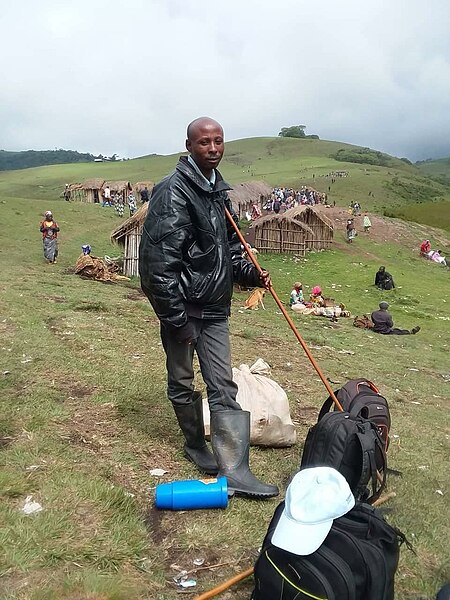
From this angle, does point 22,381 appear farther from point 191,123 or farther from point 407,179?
point 407,179

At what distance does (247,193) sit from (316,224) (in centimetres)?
1173

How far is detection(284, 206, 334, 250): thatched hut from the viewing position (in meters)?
28.5

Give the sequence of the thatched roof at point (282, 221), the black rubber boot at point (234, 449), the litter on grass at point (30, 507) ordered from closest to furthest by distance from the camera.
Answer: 1. the litter on grass at point (30, 507)
2. the black rubber boot at point (234, 449)
3. the thatched roof at point (282, 221)

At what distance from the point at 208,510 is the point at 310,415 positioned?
234 cm

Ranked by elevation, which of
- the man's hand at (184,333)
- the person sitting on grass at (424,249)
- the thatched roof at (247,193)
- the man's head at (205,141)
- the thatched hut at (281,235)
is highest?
the man's head at (205,141)

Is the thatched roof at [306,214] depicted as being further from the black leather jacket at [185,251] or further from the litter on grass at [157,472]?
the litter on grass at [157,472]

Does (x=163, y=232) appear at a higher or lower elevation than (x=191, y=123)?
lower

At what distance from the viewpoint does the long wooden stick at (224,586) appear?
2.53 metres

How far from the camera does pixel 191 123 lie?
3.48m

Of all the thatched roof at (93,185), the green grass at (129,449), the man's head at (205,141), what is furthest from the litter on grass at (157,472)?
the thatched roof at (93,185)

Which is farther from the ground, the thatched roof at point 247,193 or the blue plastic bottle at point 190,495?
the thatched roof at point 247,193

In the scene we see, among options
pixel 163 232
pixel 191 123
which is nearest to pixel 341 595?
pixel 163 232

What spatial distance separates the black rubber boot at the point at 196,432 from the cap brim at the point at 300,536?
1502mm

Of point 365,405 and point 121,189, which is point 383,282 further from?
point 121,189
